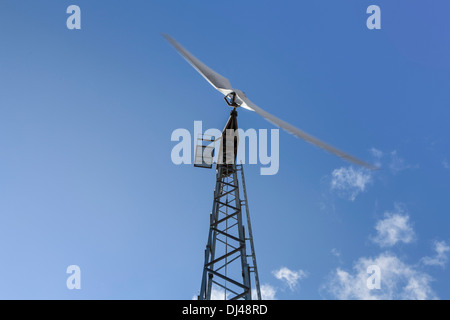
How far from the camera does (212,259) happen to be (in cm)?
1475
